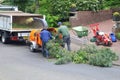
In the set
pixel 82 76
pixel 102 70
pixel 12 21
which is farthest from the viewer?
pixel 12 21

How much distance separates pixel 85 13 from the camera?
30.6 meters

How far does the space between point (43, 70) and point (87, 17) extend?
46.4 ft

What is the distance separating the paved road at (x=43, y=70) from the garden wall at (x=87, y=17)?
30.7ft

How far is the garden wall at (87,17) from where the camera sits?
1177 inches

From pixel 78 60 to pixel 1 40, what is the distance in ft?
29.5

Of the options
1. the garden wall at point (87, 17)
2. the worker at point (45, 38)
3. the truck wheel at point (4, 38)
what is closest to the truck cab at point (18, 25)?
the truck wheel at point (4, 38)

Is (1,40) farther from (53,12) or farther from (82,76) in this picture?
(82,76)

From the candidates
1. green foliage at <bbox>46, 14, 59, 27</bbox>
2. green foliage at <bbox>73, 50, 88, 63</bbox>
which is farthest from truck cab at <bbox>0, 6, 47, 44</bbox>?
green foliage at <bbox>73, 50, 88, 63</bbox>

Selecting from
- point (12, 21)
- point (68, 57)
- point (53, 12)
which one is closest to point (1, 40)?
point (12, 21)

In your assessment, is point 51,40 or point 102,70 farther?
point 51,40

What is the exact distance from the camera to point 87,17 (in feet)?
100

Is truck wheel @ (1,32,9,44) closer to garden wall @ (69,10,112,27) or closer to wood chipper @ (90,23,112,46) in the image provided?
wood chipper @ (90,23,112,46)

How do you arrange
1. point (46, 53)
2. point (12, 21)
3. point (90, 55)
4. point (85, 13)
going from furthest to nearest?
point (85, 13) → point (12, 21) → point (46, 53) → point (90, 55)

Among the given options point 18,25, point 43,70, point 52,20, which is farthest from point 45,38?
point 52,20
